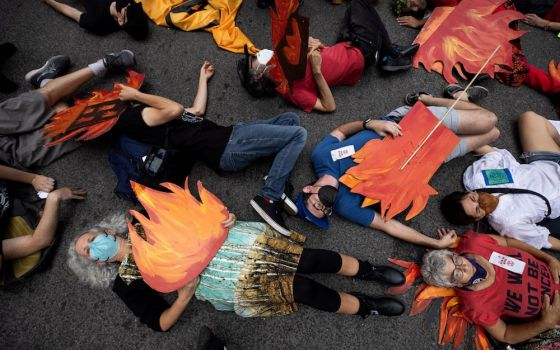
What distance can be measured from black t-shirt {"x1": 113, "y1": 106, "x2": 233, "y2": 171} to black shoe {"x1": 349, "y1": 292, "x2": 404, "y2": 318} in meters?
1.07

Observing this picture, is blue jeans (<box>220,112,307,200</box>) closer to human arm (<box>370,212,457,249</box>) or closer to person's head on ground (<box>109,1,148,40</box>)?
human arm (<box>370,212,457,249</box>)

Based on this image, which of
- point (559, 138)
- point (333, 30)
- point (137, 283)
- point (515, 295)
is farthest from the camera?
point (333, 30)

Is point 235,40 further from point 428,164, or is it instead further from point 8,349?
point 8,349

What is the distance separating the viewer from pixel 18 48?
216cm

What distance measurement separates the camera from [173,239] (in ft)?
4.51

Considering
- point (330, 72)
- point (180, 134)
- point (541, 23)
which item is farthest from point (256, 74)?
point (541, 23)

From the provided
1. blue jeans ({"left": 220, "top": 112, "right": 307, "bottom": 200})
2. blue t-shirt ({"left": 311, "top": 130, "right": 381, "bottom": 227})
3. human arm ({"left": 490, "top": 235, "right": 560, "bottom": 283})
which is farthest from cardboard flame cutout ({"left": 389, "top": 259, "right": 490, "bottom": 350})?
blue jeans ({"left": 220, "top": 112, "right": 307, "bottom": 200})

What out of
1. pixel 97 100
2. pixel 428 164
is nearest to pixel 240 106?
pixel 97 100

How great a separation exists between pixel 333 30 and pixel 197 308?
→ 2.06 m

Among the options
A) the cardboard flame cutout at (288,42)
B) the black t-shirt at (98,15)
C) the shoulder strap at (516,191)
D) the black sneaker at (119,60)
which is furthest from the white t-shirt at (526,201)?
the black t-shirt at (98,15)

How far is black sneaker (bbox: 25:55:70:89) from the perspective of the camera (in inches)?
76.4

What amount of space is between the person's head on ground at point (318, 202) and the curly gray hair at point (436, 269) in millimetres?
545

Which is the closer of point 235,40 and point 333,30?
point 235,40

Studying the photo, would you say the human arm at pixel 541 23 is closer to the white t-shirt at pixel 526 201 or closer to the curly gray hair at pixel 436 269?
the white t-shirt at pixel 526 201
